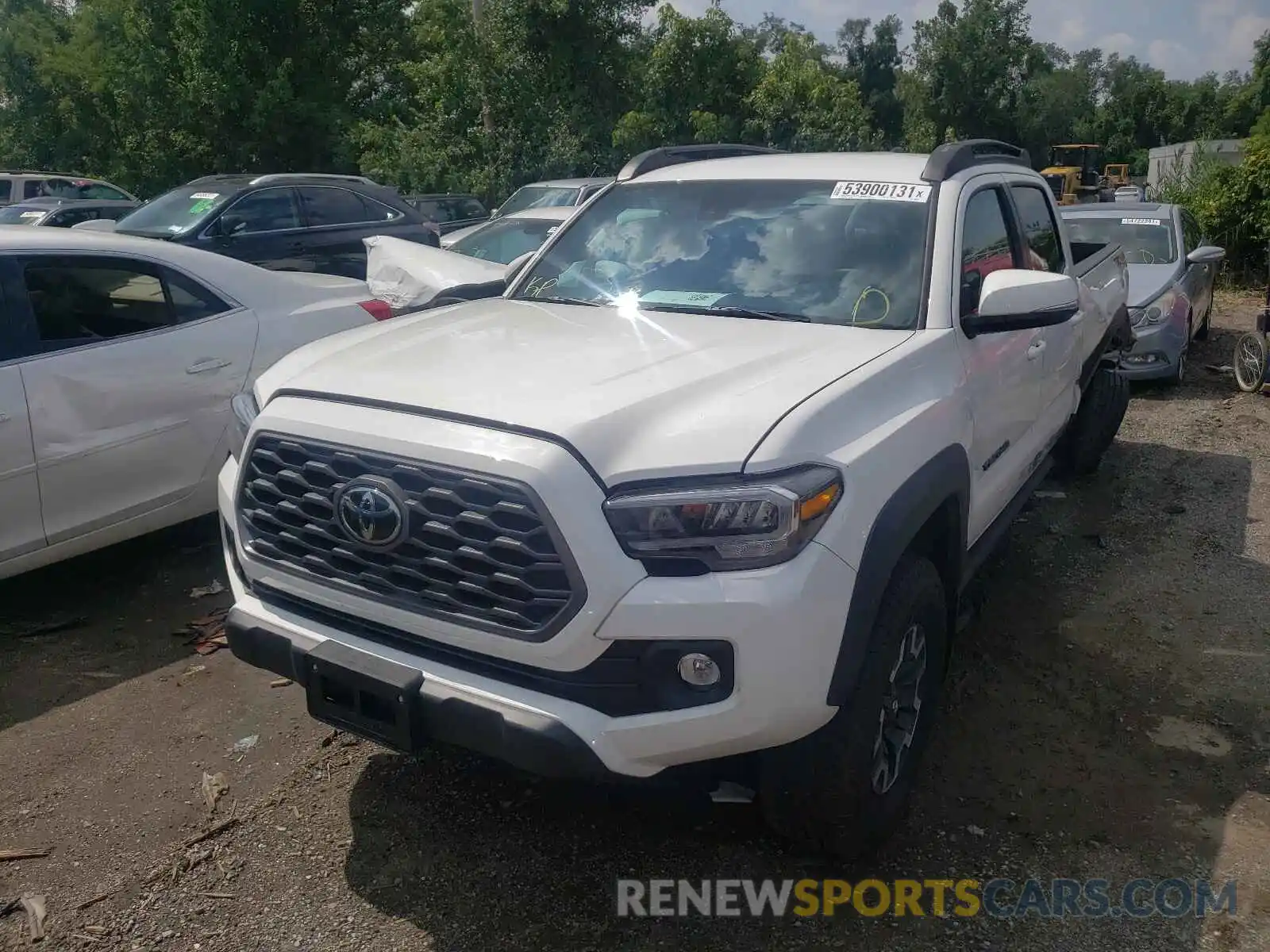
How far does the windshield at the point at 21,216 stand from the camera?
13.8 meters

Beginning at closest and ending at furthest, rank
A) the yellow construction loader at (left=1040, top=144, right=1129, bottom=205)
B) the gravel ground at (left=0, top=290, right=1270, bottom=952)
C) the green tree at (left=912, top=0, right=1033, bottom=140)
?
the gravel ground at (left=0, top=290, right=1270, bottom=952)
the yellow construction loader at (left=1040, top=144, right=1129, bottom=205)
the green tree at (left=912, top=0, right=1033, bottom=140)

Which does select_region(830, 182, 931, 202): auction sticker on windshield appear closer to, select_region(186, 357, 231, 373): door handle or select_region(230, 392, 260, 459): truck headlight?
select_region(230, 392, 260, 459): truck headlight

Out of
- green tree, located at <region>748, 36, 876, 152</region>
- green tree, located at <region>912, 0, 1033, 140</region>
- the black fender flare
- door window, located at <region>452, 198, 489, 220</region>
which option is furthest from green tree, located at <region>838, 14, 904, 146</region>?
the black fender flare

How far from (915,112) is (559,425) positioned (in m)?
56.0

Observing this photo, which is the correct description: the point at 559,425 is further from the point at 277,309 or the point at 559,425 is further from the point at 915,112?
the point at 915,112

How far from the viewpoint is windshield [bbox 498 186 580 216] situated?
13219 mm

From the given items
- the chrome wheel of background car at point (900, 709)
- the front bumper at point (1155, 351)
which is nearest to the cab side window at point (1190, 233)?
the front bumper at point (1155, 351)

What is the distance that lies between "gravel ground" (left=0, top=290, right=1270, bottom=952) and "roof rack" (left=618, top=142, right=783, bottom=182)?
2366mm

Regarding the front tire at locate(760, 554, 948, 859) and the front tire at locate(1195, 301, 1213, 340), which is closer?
the front tire at locate(760, 554, 948, 859)

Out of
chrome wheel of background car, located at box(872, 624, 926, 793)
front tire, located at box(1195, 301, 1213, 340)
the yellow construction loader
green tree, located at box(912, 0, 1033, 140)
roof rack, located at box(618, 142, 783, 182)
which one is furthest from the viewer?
green tree, located at box(912, 0, 1033, 140)

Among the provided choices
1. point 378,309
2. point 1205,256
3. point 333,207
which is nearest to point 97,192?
point 333,207

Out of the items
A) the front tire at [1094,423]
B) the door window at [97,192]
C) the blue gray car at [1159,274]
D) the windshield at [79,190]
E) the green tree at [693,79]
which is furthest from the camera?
the green tree at [693,79]

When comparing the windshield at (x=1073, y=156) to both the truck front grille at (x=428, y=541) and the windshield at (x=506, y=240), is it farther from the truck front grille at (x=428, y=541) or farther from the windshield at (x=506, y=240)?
the truck front grille at (x=428, y=541)

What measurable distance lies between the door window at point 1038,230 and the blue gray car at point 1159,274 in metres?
3.37
